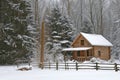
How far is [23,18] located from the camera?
156 ft

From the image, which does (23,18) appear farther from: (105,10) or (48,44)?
(105,10)

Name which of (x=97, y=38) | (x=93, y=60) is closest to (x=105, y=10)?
(x=97, y=38)

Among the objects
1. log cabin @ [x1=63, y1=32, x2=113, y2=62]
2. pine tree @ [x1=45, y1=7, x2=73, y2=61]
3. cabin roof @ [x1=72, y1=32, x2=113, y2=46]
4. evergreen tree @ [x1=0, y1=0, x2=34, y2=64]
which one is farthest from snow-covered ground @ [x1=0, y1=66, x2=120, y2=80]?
pine tree @ [x1=45, y1=7, x2=73, y2=61]

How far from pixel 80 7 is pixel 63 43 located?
93.5 feet

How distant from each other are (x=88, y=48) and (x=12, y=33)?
14.5m

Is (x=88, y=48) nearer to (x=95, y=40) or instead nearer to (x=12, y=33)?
(x=95, y=40)

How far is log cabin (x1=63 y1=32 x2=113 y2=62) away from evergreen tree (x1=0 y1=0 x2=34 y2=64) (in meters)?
11.0

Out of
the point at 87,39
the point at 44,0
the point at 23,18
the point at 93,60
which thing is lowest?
the point at 93,60

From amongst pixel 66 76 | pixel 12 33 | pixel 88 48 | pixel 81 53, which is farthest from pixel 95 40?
pixel 66 76

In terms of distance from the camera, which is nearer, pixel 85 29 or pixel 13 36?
pixel 13 36

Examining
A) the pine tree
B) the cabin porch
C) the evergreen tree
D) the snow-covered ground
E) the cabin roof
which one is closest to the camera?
the snow-covered ground

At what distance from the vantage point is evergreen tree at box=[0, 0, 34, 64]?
4475 centimetres

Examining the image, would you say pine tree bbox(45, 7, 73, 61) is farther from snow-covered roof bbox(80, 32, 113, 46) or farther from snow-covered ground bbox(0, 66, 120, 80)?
snow-covered ground bbox(0, 66, 120, 80)

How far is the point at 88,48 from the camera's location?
171 ft
